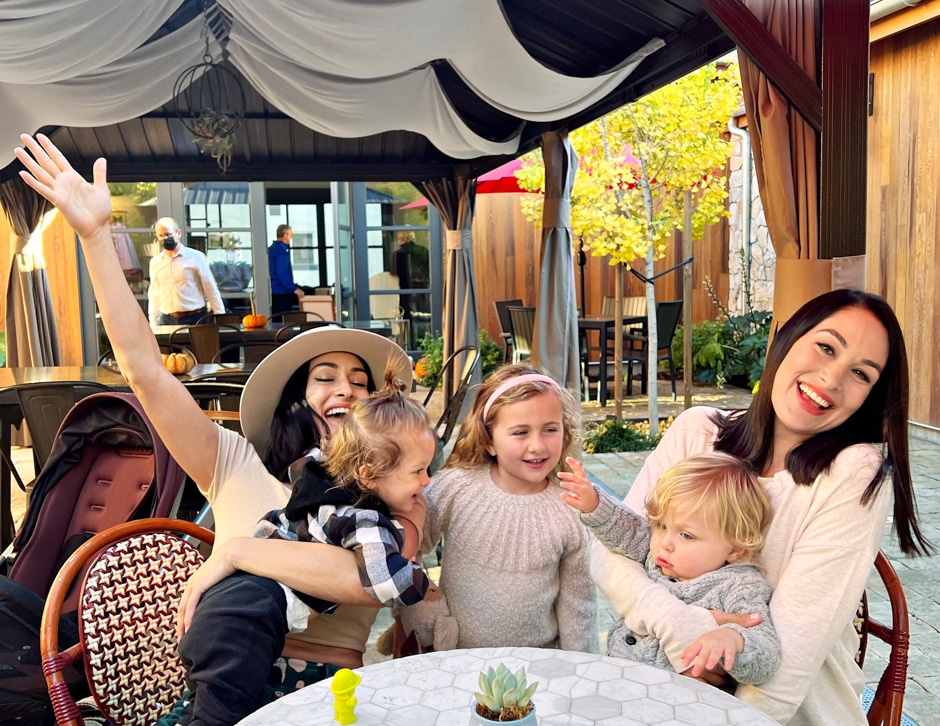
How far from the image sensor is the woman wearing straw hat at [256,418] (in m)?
1.74

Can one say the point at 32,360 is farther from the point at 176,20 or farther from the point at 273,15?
the point at 273,15

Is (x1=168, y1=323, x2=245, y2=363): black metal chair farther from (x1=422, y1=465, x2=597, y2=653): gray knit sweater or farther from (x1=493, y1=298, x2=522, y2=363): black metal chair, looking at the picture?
(x1=422, y1=465, x2=597, y2=653): gray knit sweater

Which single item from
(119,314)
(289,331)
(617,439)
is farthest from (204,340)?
(119,314)

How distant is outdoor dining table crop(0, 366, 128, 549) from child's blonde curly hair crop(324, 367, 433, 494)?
2666 millimetres

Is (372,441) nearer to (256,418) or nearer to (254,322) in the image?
(256,418)

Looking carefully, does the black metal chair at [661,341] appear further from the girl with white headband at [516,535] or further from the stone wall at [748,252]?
the girl with white headband at [516,535]

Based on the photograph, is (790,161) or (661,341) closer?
(790,161)

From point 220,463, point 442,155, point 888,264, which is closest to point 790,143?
point 220,463

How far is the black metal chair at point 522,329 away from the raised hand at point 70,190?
6376 millimetres

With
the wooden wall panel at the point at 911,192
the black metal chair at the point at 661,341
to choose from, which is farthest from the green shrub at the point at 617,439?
the wooden wall panel at the point at 911,192

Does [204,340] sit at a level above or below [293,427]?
above

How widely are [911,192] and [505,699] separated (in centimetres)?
669

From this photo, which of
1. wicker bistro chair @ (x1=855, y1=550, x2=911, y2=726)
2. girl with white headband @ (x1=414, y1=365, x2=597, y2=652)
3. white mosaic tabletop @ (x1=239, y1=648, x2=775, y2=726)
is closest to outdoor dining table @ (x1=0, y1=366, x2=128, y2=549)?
girl with white headband @ (x1=414, y1=365, x2=597, y2=652)

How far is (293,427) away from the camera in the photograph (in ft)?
7.29
